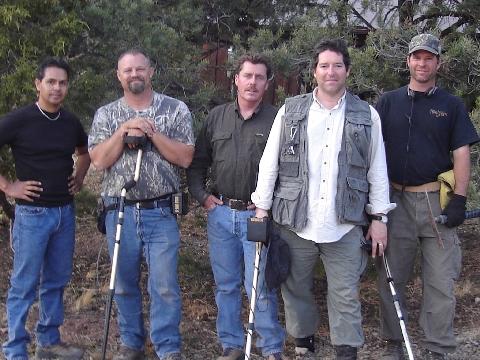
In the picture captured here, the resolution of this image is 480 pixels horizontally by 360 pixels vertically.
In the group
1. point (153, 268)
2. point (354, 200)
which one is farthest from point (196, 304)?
point (354, 200)

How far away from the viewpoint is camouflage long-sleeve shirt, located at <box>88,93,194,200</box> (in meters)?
4.51

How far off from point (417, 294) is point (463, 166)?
2258mm

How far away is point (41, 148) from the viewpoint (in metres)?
4.56

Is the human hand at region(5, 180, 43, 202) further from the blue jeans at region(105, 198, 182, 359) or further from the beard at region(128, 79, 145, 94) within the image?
the beard at region(128, 79, 145, 94)

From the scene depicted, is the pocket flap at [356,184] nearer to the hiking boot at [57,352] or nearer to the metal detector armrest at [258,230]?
the metal detector armrest at [258,230]

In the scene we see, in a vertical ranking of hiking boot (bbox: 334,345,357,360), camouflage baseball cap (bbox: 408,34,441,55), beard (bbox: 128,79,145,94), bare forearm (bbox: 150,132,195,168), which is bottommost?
hiking boot (bbox: 334,345,357,360)

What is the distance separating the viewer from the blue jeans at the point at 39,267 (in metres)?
4.57

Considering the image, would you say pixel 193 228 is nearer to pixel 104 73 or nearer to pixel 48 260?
pixel 104 73

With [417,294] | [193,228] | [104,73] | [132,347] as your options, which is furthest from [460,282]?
[104,73]

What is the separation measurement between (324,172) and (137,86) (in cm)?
134

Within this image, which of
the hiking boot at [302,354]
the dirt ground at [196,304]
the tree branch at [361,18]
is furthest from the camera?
the tree branch at [361,18]

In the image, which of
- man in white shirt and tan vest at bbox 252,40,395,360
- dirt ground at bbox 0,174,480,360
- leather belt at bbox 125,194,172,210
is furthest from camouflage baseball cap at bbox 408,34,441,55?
dirt ground at bbox 0,174,480,360

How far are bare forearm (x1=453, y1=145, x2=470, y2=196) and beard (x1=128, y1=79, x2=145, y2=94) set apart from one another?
2156 millimetres

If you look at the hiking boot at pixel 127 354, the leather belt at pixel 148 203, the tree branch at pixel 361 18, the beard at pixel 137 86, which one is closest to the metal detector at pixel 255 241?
the leather belt at pixel 148 203
